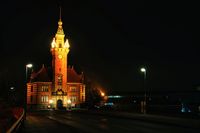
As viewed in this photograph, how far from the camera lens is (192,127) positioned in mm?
25328

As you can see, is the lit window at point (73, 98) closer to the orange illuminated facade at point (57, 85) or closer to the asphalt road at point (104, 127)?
the orange illuminated facade at point (57, 85)

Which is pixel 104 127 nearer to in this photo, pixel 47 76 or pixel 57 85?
pixel 57 85

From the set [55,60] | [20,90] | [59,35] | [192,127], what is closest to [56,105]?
[55,60]

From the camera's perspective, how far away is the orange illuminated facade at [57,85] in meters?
91.8

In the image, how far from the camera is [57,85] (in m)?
93.3

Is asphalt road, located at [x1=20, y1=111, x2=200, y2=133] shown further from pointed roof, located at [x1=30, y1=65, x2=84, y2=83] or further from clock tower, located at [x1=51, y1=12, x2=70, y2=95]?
pointed roof, located at [x1=30, y1=65, x2=84, y2=83]

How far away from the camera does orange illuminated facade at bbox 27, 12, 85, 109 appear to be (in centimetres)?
9181

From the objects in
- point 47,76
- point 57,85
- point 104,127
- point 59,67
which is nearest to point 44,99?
point 57,85

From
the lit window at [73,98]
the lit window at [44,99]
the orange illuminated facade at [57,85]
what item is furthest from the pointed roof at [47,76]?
the lit window at [44,99]

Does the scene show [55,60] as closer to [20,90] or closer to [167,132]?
[20,90]

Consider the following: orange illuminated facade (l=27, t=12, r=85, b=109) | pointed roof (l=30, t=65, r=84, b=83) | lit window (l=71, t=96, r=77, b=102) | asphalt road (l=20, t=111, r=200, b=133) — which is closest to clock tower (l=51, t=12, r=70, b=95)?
orange illuminated facade (l=27, t=12, r=85, b=109)

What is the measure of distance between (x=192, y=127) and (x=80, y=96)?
7307cm

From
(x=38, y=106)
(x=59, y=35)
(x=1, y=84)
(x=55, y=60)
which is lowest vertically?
(x=38, y=106)

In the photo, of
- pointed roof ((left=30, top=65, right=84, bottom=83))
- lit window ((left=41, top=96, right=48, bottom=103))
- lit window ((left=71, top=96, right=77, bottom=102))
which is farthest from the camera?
lit window ((left=71, top=96, right=77, bottom=102))
